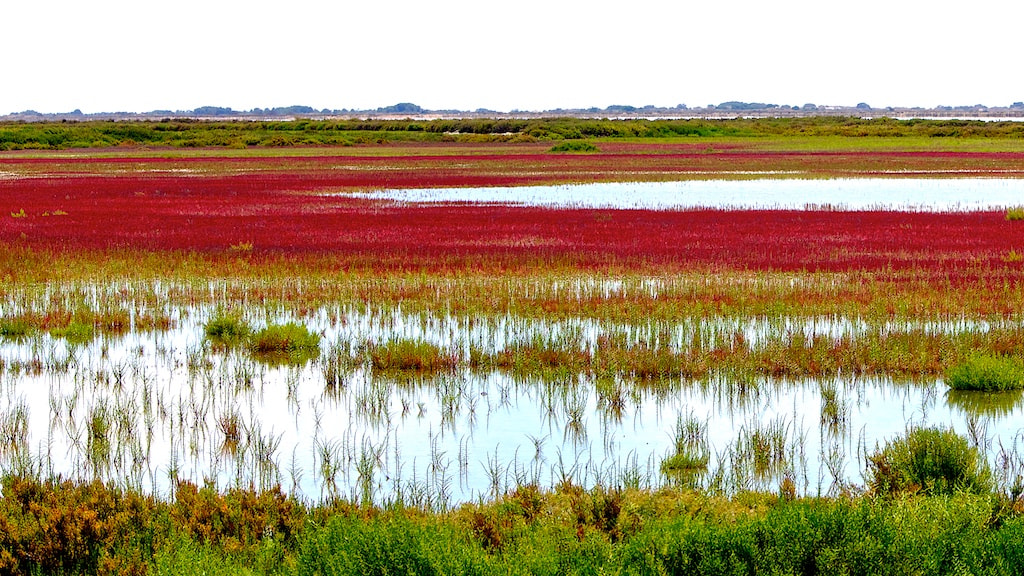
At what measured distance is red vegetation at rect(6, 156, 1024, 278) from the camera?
21625mm

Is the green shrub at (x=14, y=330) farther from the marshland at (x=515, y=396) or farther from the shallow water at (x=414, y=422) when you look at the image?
the shallow water at (x=414, y=422)

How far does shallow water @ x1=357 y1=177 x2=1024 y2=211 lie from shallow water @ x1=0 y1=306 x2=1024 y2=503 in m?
21.8

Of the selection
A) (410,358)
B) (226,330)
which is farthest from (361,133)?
(410,358)

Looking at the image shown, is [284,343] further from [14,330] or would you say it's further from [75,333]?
[14,330]

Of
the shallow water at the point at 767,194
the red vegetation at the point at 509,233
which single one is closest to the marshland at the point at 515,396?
the red vegetation at the point at 509,233

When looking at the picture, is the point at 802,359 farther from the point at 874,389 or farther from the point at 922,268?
the point at 922,268

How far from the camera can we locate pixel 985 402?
11.5 meters

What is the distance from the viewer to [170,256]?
22547 millimetres

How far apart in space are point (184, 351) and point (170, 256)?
8.83m

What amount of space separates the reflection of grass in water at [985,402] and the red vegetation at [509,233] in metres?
7.77

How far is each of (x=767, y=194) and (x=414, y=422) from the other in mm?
30628

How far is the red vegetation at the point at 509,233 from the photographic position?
70.9 ft

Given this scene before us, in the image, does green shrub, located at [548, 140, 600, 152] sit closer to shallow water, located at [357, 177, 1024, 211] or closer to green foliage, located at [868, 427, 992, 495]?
shallow water, located at [357, 177, 1024, 211]

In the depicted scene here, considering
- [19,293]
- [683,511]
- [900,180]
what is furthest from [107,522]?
[900,180]
